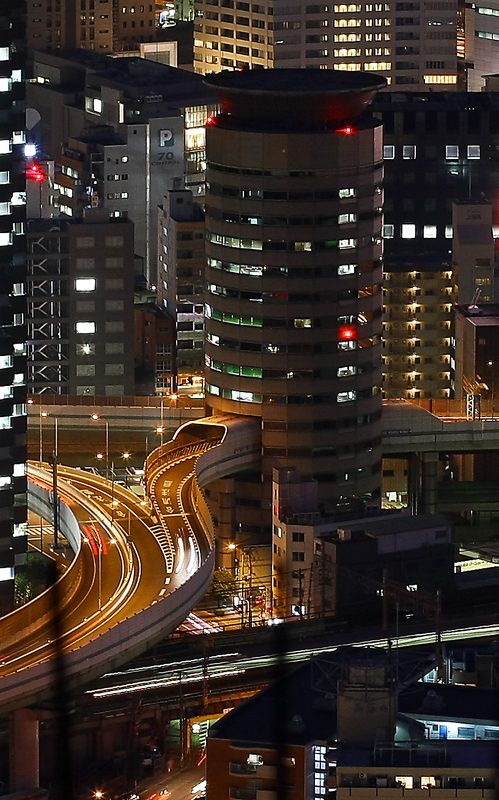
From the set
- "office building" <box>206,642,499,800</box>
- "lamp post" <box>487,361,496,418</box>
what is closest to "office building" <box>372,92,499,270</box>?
"lamp post" <box>487,361,496,418</box>

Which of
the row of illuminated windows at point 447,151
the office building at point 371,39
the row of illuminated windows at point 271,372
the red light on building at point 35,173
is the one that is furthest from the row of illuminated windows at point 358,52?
the row of illuminated windows at point 271,372

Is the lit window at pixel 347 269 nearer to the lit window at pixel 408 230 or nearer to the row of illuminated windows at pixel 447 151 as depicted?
the row of illuminated windows at pixel 447 151

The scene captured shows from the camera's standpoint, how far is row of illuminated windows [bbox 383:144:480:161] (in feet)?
329

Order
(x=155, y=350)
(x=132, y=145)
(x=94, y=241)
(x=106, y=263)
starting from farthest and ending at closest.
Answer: (x=132, y=145) → (x=155, y=350) → (x=94, y=241) → (x=106, y=263)

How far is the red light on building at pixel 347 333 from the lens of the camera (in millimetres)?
82938

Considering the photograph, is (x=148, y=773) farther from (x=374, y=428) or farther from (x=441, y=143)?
(x=441, y=143)

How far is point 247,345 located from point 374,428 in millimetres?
3370

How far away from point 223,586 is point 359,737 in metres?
23.8

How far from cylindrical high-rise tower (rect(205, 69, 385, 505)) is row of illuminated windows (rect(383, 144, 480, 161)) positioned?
641 inches

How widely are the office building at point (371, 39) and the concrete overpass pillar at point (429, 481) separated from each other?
31256 mm

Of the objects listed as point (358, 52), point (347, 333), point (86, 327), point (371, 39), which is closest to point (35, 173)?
point (86, 327)

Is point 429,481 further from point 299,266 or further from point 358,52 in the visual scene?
point 358,52

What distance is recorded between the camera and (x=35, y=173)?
10181cm

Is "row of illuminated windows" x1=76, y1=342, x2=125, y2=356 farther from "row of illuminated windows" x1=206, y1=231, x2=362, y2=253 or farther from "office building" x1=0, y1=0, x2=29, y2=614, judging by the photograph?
"office building" x1=0, y1=0, x2=29, y2=614
